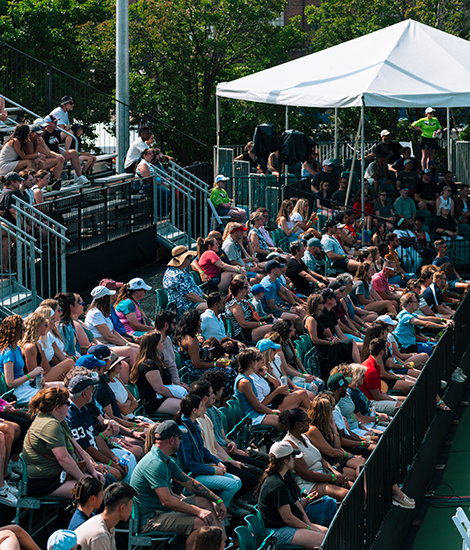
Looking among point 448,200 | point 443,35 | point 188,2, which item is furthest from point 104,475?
point 188,2

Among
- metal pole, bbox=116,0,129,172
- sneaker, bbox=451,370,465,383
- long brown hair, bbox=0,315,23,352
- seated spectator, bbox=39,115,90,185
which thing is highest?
metal pole, bbox=116,0,129,172

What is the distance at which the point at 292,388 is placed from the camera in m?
9.10

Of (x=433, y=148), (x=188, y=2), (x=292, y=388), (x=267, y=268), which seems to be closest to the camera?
(x=292, y=388)

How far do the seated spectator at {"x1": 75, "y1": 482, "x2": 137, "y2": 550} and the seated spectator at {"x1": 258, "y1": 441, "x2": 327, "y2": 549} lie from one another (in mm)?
1360

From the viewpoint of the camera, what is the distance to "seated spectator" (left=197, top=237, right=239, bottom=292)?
11.2m

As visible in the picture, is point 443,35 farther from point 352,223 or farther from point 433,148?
point 352,223

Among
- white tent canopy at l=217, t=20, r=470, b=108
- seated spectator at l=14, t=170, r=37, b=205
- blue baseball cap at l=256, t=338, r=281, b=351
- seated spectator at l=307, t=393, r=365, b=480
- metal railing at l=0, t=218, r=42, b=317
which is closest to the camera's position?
seated spectator at l=307, t=393, r=365, b=480

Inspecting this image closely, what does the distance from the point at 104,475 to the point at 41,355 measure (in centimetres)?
152

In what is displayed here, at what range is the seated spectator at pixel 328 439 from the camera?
24.8 ft

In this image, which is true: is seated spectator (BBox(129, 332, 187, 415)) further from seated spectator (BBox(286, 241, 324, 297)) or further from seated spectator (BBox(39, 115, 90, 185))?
seated spectator (BBox(39, 115, 90, 185))

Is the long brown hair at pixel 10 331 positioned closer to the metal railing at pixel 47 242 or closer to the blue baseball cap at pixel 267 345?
the metal railing at pixel 47 242

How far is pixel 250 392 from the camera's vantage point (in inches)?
319

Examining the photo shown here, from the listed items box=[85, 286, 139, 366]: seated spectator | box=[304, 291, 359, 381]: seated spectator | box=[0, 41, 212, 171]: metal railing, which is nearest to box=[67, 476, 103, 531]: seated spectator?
box=[85, 286, 139, 366]: seated spectator

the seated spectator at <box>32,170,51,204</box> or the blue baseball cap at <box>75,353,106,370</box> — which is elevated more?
the seated spectator at <box>32,170,51,204</box>
